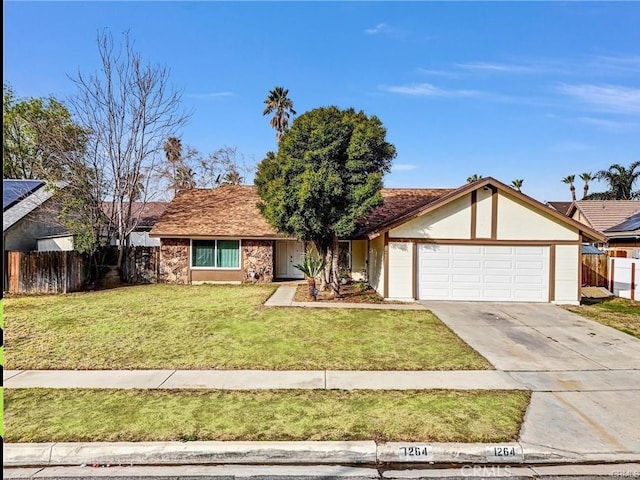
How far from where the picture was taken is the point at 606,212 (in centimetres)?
2764

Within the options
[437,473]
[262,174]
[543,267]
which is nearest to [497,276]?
[543,267]

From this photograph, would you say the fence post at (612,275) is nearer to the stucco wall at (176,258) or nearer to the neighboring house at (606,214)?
the neighboring house at (606,214)

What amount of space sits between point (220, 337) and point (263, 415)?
4.19 meters

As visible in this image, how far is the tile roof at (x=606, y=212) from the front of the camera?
87.0ft

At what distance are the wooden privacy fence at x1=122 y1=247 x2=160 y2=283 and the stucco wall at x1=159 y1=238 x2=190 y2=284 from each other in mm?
557

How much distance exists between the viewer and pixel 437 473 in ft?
14.4

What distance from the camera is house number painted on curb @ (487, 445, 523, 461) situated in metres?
4.62

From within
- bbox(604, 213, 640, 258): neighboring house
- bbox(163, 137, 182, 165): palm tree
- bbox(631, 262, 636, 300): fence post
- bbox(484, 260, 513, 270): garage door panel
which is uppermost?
bbox(163, 137, 182, 165): palm tree

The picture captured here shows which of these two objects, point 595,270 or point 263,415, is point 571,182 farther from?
point 263,415

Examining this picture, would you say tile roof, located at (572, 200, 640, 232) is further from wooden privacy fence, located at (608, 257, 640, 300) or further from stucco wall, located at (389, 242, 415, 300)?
stucco wall, located at (389, 242, 415, 300)

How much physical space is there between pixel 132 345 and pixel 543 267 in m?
13.4

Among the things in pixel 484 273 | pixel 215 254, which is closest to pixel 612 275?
pixel 484 273

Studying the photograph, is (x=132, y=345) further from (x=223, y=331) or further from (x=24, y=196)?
(x=24, y=196)

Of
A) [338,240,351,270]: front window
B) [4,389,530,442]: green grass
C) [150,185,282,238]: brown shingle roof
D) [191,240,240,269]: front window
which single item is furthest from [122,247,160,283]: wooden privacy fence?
[4,389,530,442]: green grass
